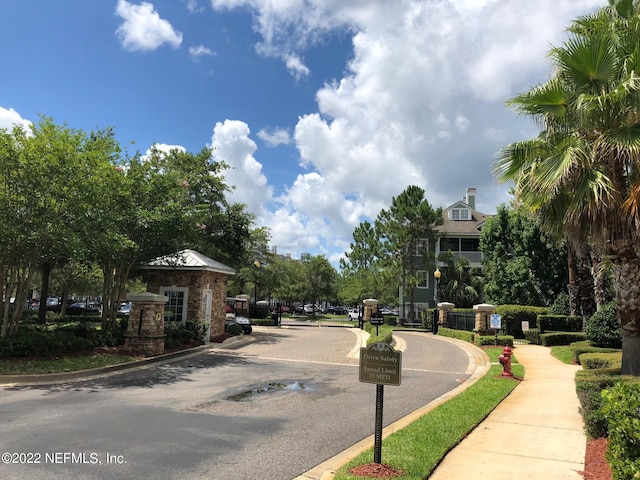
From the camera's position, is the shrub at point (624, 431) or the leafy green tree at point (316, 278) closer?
the shrub at point (624, 431)

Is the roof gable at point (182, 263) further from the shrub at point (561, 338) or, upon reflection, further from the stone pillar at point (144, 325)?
the shrub at point (561, 338)

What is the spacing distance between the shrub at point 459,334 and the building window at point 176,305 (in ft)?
45.6

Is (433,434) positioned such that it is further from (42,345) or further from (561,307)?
(561,307)

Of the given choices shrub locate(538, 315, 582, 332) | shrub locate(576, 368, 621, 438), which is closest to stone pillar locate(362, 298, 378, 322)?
shrub locate(538, 315, 582, 332)

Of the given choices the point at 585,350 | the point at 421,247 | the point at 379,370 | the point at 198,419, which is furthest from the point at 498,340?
the point at 421,247

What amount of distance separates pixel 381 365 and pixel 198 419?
4045 mm

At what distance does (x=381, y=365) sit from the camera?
5602mm

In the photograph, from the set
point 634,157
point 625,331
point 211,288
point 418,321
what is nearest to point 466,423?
point 625,331

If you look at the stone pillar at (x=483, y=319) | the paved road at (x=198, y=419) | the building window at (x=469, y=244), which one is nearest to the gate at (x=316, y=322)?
the building window at (x=469, y=244)

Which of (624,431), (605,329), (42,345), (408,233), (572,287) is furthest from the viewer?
(408,233)

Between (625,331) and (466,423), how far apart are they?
397 cm

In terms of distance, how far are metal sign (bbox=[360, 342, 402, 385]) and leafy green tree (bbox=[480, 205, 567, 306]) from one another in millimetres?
26511

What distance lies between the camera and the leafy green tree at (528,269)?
29797 millimetres

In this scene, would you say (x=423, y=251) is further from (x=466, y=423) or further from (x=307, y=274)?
(x=466, y=423)
